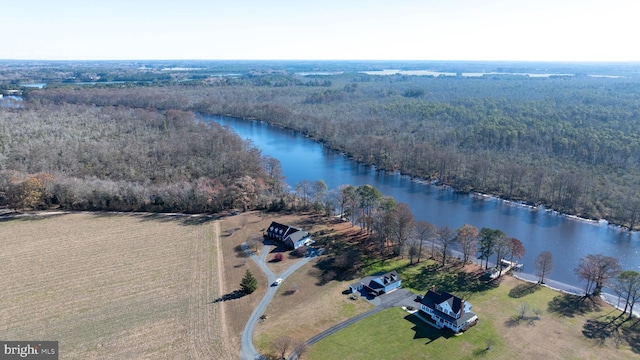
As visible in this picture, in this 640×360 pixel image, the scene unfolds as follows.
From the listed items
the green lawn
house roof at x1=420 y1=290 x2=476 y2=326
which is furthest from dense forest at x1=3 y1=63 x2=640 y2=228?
the green lawn

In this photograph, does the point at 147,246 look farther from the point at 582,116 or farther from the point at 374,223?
the point at 582,116

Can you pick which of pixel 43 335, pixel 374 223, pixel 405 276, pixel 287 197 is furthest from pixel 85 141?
pixel 405 276

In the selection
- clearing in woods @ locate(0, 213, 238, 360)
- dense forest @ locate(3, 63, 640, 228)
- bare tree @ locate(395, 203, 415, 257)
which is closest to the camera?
clearing in woods @ locate(0, 213, 238, 360)

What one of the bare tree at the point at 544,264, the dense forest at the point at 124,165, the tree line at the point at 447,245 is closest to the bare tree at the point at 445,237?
the tree line at the point at 447,245

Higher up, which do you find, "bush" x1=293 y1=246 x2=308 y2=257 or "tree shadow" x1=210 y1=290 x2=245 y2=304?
"bush" x1=293 y1=246 x2=308 y2=257

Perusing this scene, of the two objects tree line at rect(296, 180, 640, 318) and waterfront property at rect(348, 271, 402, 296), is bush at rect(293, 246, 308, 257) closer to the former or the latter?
tree line at rect(296, 180, 640, 318)

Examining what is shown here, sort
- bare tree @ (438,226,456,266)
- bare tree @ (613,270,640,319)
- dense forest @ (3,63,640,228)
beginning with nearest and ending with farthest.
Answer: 1. bare tree @ (613,270,640,319)
2. bare tree @ (438,226,456,266)
3. dense forest @ (3,63,640,228)
